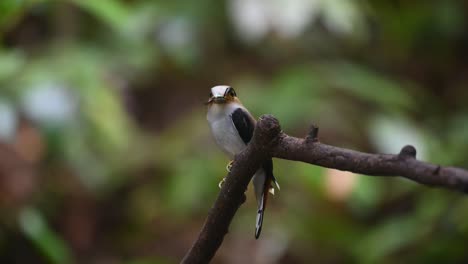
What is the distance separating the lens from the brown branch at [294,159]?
0.70 meters

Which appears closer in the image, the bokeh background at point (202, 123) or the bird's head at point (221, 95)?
the bird's head at point (221, 95)

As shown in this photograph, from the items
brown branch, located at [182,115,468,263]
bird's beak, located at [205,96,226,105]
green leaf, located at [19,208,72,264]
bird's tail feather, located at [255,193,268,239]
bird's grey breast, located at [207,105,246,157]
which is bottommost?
brown branch, located at [182,115,468,263]

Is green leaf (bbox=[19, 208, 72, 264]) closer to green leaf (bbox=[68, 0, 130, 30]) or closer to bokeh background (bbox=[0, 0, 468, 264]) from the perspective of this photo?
bokeh background (bbox=[0, 0, 468, 264])

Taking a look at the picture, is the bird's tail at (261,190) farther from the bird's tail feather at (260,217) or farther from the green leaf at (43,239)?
the green leaf at (43,239)

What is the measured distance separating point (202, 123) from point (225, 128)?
1.61m

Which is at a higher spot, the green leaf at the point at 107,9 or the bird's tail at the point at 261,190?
the green leaf at the point at 107,9

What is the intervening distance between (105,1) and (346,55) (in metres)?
1.27

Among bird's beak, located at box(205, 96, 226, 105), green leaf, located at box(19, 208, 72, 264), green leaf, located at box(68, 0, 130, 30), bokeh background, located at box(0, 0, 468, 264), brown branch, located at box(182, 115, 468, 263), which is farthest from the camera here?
bokeh background, located at box(0, 0, 468, 264)

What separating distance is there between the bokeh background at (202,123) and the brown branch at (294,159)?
958mm

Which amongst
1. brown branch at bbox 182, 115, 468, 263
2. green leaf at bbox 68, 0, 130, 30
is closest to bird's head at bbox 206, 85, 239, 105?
brown branch at bbox 182, 115, 468, 263

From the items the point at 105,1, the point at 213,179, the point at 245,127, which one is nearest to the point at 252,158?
the point at 245,127

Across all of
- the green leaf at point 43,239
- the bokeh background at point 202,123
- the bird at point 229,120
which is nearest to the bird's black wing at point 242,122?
the bird at point 229,120

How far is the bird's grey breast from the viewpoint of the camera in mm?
1013

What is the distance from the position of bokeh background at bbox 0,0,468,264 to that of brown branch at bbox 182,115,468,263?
37.7 inches
